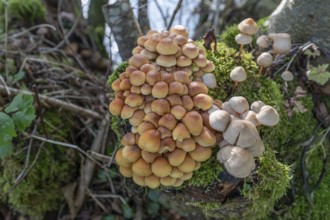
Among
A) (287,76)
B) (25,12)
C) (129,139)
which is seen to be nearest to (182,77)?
(129,139)

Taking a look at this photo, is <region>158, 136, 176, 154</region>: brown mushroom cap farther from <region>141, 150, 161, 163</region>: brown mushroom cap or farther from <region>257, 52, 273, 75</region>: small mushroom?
<region>257, 52, 273, 75</region>: small mushroom

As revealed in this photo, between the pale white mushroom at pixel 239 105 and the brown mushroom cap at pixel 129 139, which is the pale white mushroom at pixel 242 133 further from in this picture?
the brown mushroom cap at pixel 129 139

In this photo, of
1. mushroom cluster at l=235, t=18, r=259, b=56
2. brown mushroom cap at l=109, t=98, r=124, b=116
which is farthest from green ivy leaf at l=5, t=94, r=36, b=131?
mushroom cluster at l=235, t=18, r=259, b=56

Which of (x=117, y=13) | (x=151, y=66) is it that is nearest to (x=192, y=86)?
(x=151, y=66)

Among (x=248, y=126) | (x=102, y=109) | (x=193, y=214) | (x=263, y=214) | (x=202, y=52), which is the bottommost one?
(x=193, y=214)

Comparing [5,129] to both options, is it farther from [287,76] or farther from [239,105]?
[287,76]

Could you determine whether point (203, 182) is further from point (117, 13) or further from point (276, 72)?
point (117, 13)

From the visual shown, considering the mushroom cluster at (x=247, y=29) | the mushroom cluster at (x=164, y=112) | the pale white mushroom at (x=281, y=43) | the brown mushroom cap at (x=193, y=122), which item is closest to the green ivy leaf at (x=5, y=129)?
the mushroom cluster at (x=164, y=112)

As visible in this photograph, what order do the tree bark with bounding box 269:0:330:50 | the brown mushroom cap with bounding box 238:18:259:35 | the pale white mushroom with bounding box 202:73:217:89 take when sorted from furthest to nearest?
the tree bark with bounding box 269:0:330:50 < the brown mushroom cap with bounding box 238:18:259:35 < the pale white mushroom with bounding box 202:73:217:89
